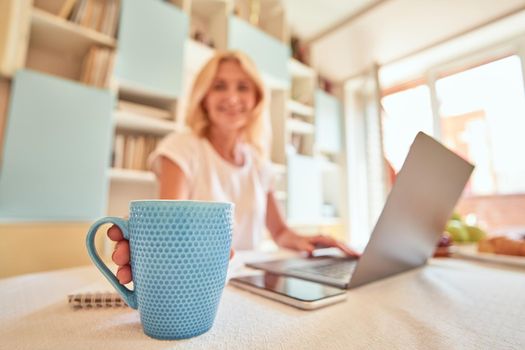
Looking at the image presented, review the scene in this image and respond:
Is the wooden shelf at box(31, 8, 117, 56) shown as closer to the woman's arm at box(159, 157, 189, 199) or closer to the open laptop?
the woman's arm at box(159, 157, 189, 199)

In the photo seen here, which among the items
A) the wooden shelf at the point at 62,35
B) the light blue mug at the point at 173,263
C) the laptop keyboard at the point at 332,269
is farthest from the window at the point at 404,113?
the light blue mug at the point at 173,263

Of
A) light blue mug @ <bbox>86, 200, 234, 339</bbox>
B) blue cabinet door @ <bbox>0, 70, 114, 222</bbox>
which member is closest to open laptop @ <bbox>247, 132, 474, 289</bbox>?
light blue mug @ <bbox>86, 200, 234, 339</bbox>

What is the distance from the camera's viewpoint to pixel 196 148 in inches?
40.5

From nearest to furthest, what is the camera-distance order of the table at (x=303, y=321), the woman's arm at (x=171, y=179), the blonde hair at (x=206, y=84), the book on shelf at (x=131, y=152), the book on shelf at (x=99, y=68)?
the table at (x=303, y=321) < the woman's arm at (x=171, y=179) < the blonde hair at (x=206, y=84) < the book on shelf at (x=99, y=68) < the book on shelf at (x=131, y=152)

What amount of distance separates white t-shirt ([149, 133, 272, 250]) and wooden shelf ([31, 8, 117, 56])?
2.94 ft

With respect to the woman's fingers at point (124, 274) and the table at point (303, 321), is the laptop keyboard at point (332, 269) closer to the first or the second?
the table at point (303, 321)

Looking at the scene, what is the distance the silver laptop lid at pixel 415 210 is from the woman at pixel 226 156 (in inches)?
15.4

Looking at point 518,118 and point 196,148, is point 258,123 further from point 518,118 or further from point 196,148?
point 518,118

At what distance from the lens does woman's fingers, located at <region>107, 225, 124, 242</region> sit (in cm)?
27

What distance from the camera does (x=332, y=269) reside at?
1.74 ft

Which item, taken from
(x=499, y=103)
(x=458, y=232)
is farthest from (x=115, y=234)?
(x=499, y=103)

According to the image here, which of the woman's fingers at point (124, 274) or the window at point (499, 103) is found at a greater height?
the window at point (499, 103)

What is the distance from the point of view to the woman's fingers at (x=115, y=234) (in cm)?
27

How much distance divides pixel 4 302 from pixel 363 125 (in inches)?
139
